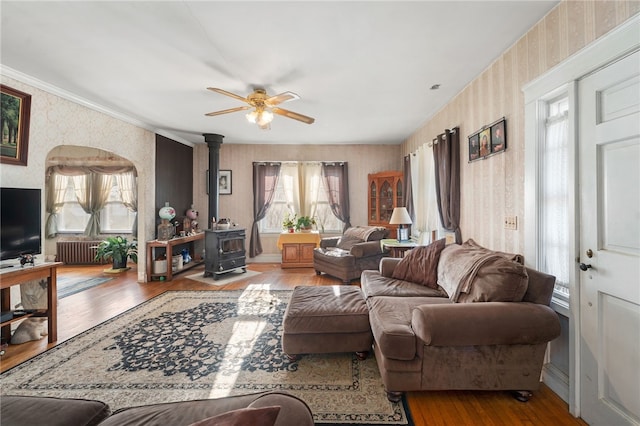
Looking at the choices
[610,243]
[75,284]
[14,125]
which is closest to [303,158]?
[14,125]

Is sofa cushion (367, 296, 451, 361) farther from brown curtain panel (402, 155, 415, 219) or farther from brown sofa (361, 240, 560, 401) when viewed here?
brown curtain panel (402, 155, 415, 219)

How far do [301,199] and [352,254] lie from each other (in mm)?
2081

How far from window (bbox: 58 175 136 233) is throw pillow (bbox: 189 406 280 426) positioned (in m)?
7.05

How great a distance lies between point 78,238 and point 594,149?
8503mm

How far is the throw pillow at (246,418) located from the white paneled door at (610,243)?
1894 millimetres

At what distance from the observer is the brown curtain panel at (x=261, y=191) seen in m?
5.86

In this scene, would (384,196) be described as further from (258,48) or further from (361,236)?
(258,48)

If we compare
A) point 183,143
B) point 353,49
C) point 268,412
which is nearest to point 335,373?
point 268,412

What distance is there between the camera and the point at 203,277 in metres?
4.75

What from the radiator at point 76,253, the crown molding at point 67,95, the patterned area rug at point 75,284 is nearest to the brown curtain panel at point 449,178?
the crown molding at point 67,95

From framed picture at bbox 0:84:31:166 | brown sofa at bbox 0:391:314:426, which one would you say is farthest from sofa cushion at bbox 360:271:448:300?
framed picture at bbox 0:84:31:166

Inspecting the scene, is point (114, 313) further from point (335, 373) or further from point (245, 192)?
point (245, 192)

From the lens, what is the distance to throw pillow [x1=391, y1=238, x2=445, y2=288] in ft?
8.80

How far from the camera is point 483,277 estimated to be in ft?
6.25
